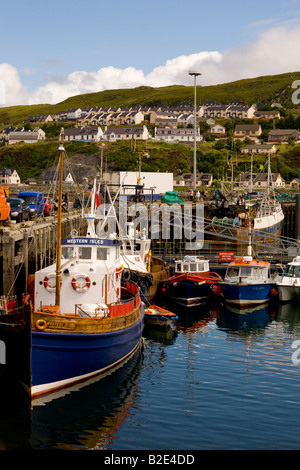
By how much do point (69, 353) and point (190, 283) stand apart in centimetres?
1836

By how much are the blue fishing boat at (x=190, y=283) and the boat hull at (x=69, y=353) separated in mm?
14904

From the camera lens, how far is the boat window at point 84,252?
25.6m

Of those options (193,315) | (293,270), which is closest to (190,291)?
(193,315)

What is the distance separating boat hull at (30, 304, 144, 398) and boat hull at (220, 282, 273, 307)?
603 inches

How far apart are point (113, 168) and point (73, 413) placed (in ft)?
402

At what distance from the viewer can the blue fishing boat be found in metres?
38.5

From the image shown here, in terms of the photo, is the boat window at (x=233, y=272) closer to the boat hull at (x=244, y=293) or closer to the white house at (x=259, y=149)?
the boat hull at (x=244, y=293)

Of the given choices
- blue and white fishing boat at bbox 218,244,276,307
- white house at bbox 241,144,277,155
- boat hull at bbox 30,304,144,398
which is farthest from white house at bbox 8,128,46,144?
→ boat hull at bbox 30,304,144,398

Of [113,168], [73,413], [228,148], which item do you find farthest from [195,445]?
[228,148]

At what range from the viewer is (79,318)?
69.2 ft

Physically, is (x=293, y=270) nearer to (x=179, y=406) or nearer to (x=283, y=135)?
(x=179, y=406)

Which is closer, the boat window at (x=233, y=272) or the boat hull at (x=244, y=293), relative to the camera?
the boat hull at (x=244, y=293)

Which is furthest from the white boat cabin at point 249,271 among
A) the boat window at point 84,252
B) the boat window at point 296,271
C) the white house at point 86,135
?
the white house at point 86,135
